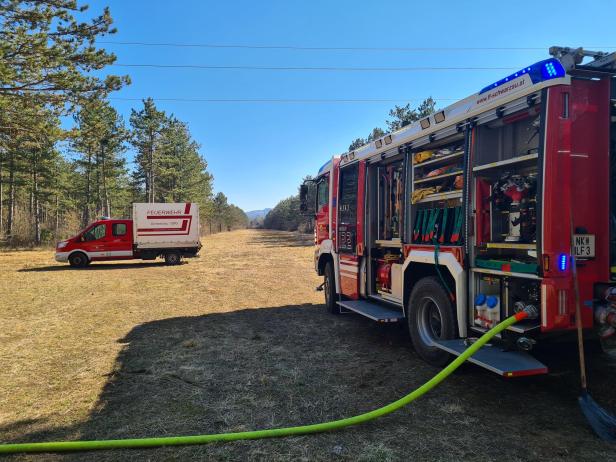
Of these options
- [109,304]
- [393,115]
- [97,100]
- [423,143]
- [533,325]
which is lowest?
[109,304]

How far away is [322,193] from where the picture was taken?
9.39m

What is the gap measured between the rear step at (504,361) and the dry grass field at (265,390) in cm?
47

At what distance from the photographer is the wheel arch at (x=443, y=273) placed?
475 cm

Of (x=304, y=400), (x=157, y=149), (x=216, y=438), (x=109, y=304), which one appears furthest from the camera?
(x=157, y=149)

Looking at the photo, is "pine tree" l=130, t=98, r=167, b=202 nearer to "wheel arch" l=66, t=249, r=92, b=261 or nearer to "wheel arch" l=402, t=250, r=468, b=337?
"wheel arch" l=66, t=249, r=92, b=261

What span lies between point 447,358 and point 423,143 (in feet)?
8.67

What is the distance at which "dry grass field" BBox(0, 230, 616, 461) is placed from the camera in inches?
137

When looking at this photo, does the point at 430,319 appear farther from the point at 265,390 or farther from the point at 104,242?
the point at 104,242

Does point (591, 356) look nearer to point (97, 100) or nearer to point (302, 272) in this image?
point (302, 272)

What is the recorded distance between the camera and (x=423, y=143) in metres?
5.61

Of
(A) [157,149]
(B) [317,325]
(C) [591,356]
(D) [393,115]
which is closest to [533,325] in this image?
(C) [591,356]

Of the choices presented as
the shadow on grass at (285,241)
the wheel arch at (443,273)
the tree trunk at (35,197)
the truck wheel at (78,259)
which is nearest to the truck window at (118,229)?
the truck wheel at (78,259)

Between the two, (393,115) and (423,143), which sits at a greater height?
(393,115)

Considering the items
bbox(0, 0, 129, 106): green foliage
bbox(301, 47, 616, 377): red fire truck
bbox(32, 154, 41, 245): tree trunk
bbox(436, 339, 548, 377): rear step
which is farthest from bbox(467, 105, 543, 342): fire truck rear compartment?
bbox(32, 154, 41, 245): tree trunk
